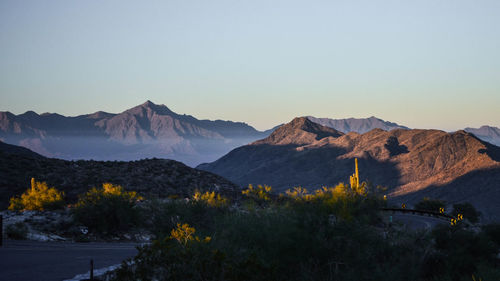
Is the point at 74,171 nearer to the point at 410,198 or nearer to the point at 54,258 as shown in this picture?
the point at 54,258

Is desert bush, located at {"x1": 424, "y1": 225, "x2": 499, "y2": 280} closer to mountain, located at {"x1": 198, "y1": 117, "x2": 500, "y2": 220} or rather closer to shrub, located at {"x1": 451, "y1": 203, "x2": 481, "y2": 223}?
shrub, located at {"x1": 451, "y1": 203, "x2": 481, "y2": 223}

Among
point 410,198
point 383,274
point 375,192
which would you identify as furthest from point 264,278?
point 410,198

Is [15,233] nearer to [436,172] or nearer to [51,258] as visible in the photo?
[51,258]

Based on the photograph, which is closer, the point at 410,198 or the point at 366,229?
the point at 366,229

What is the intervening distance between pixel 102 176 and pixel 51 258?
105ft

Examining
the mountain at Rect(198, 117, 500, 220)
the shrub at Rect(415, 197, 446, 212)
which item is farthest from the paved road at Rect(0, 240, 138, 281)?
the mountain at Rect(198, 117, 500, 220)

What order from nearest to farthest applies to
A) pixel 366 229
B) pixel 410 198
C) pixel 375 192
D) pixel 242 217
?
pixel 366 229 < pixel 242 217 < pixel 375 192 < pixel 410 198

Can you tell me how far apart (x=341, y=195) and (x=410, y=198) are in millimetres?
117870

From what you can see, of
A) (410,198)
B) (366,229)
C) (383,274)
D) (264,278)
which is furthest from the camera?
(410,198)

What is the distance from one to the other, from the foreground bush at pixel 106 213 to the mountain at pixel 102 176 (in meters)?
13.5

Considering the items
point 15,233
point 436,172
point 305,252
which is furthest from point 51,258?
point 436,172

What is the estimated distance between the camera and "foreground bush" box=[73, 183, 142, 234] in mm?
25453

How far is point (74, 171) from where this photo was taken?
4947 centimetres

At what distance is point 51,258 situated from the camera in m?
16.4
